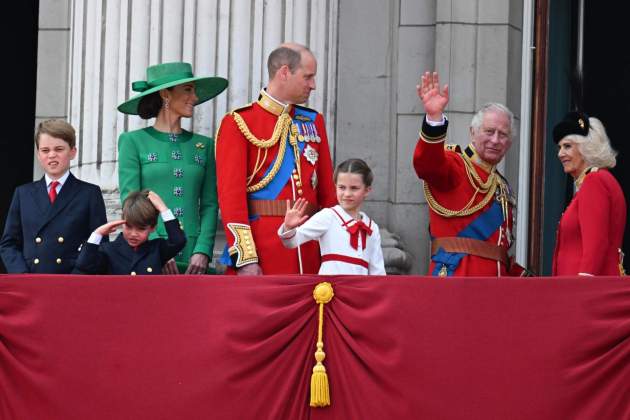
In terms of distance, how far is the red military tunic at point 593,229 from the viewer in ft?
26.9

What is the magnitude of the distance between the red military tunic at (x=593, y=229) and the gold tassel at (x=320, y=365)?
124 cm

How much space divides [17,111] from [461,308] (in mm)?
6097

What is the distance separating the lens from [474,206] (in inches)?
352

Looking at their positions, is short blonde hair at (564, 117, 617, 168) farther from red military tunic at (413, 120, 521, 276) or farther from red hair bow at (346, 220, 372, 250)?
red hair bow at (346, 220, 372, 250)

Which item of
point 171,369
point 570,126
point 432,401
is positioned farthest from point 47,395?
point 570,126

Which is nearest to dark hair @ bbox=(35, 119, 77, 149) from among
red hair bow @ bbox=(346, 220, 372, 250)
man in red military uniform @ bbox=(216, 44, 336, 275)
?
man in red military uniform @ bbox=(216, 44, 336, 275)

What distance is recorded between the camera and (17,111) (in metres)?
13.0

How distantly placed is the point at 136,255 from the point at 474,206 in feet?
5.61

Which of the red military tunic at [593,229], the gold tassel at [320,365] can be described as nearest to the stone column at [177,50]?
the red military tunic at [593,229]

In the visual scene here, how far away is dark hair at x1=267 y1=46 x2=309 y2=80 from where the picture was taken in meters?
8.75

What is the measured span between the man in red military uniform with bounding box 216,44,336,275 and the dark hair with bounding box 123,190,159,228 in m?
0.36

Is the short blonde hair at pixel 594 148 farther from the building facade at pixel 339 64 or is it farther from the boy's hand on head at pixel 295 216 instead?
the building facade at pixel 339 64

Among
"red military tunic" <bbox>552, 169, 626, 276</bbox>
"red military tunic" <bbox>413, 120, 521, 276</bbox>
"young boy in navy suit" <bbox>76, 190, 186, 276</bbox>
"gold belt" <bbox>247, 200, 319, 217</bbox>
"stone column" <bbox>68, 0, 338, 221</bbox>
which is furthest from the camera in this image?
"stone column" <bbox>68, 0, 338, 221</bbox>

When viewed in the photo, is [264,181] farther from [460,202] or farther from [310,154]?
[460,202]
